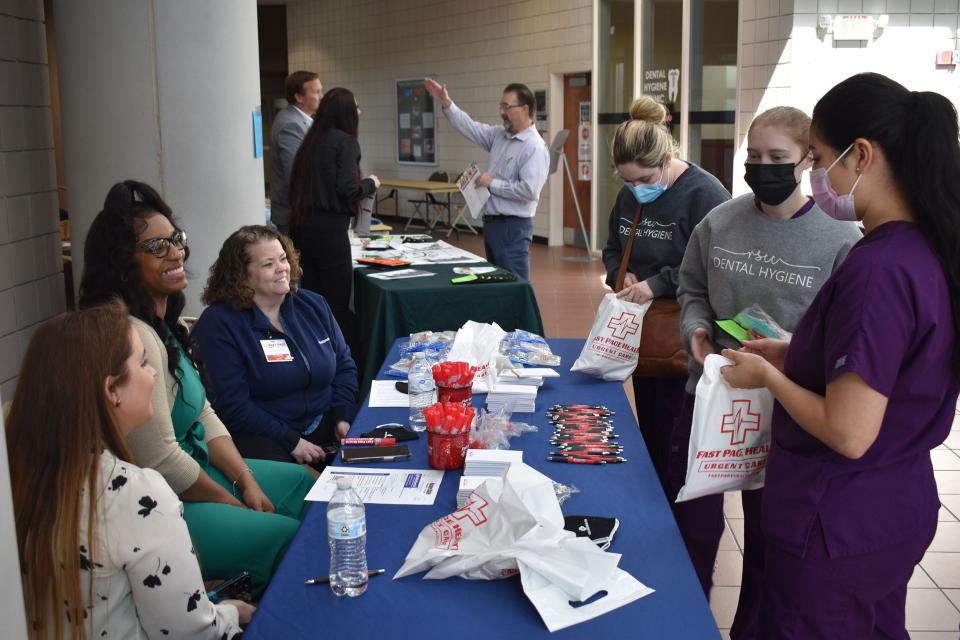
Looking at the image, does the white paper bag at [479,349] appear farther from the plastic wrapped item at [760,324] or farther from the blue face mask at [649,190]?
the plastic wrapped item at [760,324]

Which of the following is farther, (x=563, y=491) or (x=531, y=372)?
(x=531, y=372)

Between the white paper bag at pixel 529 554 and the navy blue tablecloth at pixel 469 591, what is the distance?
2cm

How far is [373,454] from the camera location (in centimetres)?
236

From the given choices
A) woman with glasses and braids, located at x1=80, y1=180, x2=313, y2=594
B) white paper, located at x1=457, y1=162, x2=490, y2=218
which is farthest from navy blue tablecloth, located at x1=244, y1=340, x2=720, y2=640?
white paper, located at x1=457, y1=162, x2=490, y2=218

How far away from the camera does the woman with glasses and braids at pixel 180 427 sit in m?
2.36

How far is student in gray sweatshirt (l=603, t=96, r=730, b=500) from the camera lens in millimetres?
3104

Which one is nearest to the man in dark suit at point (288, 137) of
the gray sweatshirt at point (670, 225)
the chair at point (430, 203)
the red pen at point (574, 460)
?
the gray sweatshirt at point (670, 225)

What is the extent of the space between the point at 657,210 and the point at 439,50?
1123 cm

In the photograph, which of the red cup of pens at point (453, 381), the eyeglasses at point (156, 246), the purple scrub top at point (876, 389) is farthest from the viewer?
the eyeglasses at point (156, 246)

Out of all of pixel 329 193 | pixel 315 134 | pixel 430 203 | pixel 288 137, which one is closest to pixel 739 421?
pixel 329 193

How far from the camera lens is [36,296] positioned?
12.2 ft

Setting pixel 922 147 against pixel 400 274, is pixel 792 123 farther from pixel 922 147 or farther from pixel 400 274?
pixel 400 274

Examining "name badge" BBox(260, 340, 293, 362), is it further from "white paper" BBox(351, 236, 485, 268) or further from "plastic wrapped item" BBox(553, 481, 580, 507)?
"white paper" BBox(351, 236, 485, 268)

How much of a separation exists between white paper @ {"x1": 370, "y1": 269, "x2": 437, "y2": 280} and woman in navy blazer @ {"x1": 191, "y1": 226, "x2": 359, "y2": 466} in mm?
1605
